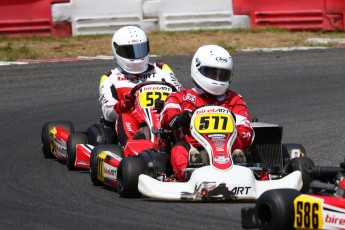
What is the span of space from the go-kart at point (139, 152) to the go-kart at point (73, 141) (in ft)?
1.69

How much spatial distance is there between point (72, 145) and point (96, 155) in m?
0.93

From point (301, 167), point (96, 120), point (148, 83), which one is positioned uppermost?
point (148, 83)

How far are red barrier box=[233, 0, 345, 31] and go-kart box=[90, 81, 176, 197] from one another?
23.9ft

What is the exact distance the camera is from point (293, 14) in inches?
659

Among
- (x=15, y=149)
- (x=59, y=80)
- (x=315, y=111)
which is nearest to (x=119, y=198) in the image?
(x=15, y=149)

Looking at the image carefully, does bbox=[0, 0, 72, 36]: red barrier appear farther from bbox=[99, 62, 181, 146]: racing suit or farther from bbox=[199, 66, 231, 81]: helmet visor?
bbox=[199, 66, 231, 81]: helmet visor

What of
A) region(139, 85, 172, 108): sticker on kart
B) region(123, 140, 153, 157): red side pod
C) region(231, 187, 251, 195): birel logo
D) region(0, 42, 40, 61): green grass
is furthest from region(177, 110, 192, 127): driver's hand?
region(0, 42, 40, 61): green grass

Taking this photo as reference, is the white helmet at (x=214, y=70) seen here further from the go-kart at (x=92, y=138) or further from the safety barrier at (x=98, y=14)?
the safety barrier at (x=98, y=14)

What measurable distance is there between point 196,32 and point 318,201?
10694 mm

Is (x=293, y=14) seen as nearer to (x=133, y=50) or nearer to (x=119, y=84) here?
(x=133, y=50)

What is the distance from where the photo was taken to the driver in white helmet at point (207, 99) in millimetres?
8516

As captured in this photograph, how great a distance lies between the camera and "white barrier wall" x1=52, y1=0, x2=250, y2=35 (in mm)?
16500

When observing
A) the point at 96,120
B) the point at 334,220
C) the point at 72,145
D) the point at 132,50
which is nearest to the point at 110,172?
the point at 72,145

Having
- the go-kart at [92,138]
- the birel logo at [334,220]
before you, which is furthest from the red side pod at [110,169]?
the birel logo at [334,220]
